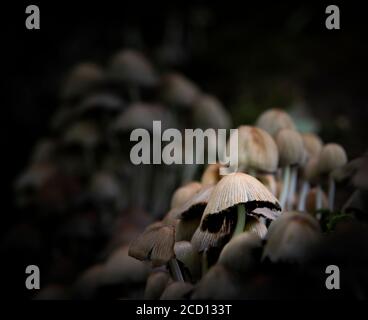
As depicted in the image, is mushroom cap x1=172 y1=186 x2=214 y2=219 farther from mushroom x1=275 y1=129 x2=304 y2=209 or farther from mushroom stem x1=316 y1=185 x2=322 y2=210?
mushroom stem x1=316 y1=185 x2=322 y2=210

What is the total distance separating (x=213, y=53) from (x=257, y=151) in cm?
252

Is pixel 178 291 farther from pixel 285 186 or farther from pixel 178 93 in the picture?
pixel 178 93

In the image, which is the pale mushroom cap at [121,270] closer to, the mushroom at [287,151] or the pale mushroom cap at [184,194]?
the pale mushroom cap at [184,194]

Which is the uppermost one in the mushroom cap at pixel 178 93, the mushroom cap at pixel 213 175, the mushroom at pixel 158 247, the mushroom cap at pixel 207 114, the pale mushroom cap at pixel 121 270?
the mushroom cap at pixel 178 93

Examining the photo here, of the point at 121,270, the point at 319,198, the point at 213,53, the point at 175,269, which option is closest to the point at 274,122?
the point at 319,198

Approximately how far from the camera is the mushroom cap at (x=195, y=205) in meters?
1.24

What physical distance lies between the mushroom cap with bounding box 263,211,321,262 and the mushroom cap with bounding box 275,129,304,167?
45 cm

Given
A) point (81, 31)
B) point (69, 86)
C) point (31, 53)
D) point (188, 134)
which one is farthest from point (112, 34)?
point (188, 134)

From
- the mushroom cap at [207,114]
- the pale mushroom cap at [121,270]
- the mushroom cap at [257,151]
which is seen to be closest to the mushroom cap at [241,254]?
the mushroom cap at [257,151]

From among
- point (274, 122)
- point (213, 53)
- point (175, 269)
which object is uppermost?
point (213, 53)

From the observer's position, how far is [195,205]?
4.09ft

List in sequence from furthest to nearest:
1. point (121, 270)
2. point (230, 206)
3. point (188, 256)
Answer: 1. point (121, 270)
2. point (188, 256)
3. point (230, 206)

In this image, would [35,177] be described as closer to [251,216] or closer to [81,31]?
[81,31]

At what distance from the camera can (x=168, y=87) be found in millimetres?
3098
